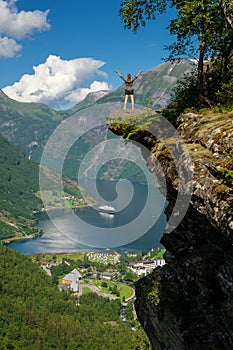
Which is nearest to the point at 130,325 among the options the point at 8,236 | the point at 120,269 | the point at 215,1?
the point at 120,269

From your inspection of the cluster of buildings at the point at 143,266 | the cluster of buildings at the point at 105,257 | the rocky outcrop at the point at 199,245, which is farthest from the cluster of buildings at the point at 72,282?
the rocky outcrop at the point at 199,245

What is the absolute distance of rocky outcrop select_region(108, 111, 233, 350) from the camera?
6801 mm

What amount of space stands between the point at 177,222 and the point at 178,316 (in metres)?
3.12

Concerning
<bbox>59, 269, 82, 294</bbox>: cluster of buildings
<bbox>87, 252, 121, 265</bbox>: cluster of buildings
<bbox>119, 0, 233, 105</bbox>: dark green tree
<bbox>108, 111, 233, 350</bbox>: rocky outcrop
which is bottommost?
<bbox>59, 269, 82, 294</bbox>: cluster of buildings

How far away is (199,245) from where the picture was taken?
8.42m

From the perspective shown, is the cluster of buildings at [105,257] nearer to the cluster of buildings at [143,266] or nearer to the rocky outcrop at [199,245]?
the cluster of buildings at [143,266]

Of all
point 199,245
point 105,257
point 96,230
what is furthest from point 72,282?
point 199,245

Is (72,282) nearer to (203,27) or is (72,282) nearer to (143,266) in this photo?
(143,266)

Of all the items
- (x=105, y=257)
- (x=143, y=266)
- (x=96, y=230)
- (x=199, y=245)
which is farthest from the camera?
(x=96, y=230)

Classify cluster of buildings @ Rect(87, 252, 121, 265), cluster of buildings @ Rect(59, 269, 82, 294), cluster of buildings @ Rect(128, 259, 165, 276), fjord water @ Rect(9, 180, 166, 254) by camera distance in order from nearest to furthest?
cluster of buildings @ Rect(59, 269, 82, 294) → cluster of buildings @ Rect(128, 259, 165, 276) → cluster of buildings @ Rect(87, 252, 121, 265) → fjord water @ Rect(9, 180, 166, 254)

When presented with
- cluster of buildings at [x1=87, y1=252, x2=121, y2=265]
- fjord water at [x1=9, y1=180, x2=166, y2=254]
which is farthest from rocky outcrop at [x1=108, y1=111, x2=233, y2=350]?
cluster of buildings at [x1=87, y1=252, x2=121, y2=265]

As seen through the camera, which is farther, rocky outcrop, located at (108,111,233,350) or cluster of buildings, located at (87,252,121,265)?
cluster of buildings, located at (87,252,121,265)

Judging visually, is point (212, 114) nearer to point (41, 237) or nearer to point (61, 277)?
point (61, 277)

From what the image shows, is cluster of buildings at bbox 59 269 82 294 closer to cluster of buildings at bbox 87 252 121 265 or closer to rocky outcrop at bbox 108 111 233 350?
cluster of buildings at bbox 87 252 121 265
